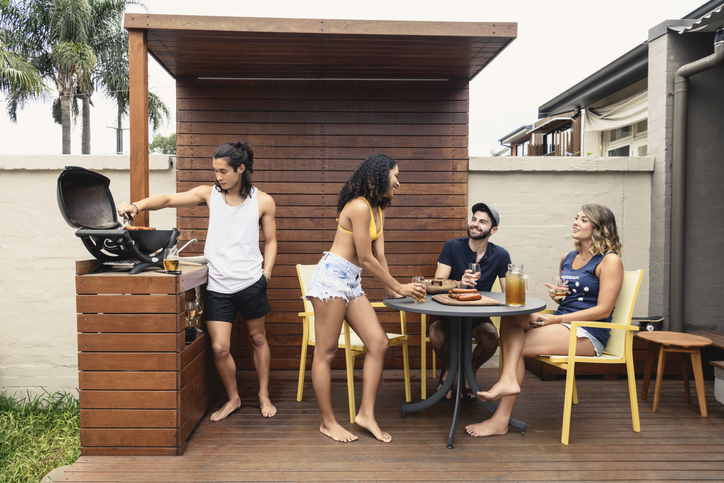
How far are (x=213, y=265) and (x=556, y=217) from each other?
2.93 metres

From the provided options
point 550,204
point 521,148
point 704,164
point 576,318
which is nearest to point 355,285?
point 576,318

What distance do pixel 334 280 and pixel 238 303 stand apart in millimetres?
758

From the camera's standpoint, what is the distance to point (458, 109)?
4223 mm

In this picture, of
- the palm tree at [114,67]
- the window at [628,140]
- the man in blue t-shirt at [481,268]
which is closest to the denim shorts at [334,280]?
the man in blue t-shirt at [481,268]

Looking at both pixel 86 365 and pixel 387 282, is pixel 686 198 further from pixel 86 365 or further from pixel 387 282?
A: pixel 86 365

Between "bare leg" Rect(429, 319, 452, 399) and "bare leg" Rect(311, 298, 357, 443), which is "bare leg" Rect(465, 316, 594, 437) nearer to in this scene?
"bare leg" Rect(429, 319, 452, 399)

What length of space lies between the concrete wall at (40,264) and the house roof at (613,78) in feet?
15.9

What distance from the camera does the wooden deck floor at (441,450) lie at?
7.86 feet

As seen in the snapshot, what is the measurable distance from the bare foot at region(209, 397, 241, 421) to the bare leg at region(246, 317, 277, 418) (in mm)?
152

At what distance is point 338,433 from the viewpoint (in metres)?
2.79

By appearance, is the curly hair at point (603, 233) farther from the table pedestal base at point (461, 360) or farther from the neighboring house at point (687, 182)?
the neighboring house at point (687, 182)

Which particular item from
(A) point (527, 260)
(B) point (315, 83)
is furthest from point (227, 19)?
(A) point (527, 260)

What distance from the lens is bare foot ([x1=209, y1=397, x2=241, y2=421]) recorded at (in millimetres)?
3062

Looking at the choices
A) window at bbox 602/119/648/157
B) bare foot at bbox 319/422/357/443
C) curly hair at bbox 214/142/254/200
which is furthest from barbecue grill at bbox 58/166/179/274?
window at bbox 602/119/648/157
